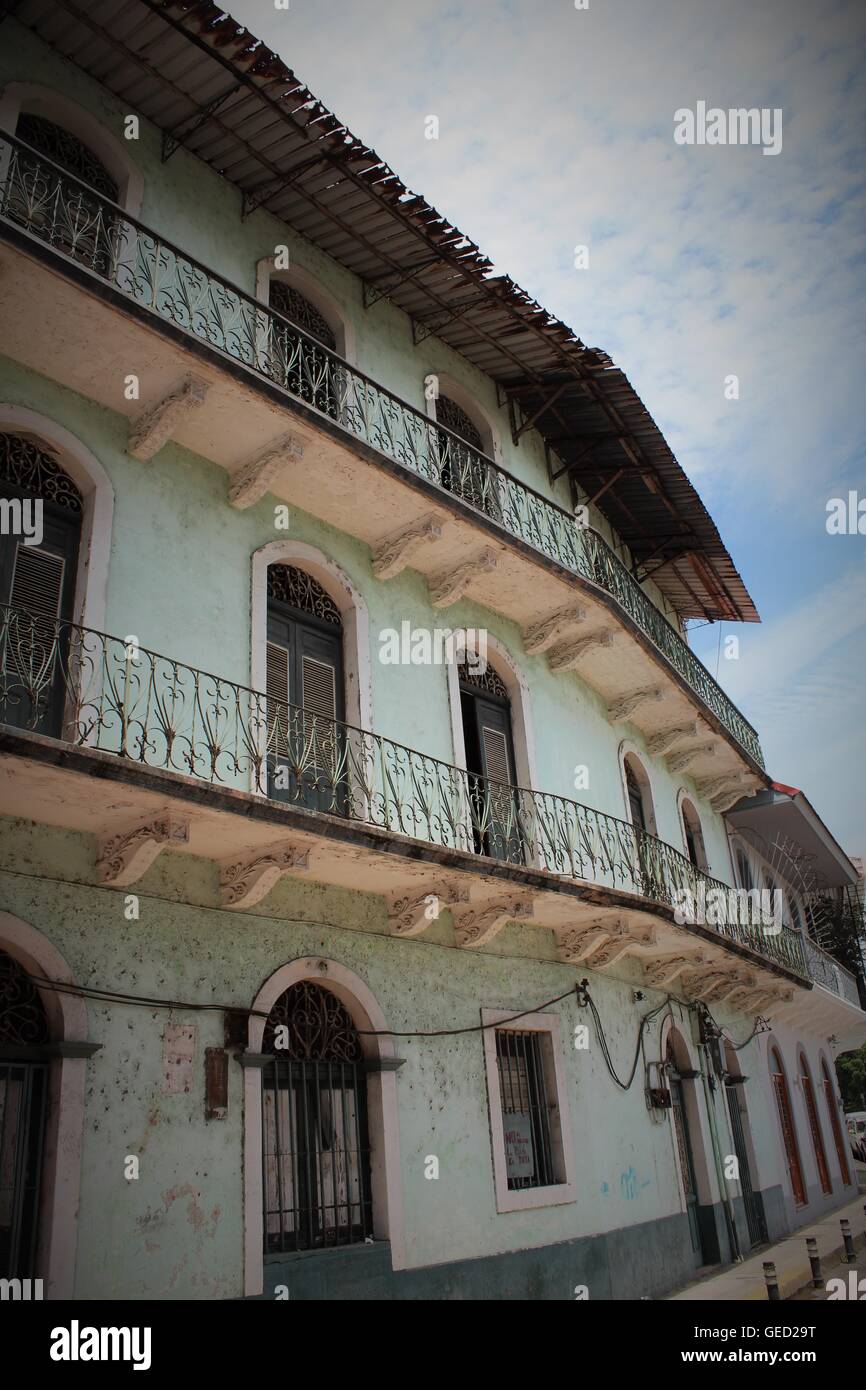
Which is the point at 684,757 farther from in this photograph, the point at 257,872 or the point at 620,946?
the point at 257,872

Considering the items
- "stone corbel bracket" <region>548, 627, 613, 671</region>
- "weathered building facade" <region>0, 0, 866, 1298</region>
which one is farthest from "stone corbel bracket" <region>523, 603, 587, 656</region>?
"stone corbel bracket" <region>548, 627, 613, 671</region>

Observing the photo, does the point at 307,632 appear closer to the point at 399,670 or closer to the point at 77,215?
the point at 399,670

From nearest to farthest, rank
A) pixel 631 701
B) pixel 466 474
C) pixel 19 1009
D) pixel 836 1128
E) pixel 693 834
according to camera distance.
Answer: pixel 19 1009 < pixel 466 474 < pixel 631 701 < pixel 693 834 < pixel 836 1128

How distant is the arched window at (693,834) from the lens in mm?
18719

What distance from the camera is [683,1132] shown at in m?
15.4

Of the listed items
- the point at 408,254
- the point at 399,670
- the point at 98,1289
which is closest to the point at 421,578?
the point at 399,670

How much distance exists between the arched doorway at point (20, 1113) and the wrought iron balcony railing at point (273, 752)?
1811 millimetres

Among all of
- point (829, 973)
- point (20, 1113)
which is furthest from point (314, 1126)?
point (829, 973)

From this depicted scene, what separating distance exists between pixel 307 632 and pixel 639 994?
7.20 meters

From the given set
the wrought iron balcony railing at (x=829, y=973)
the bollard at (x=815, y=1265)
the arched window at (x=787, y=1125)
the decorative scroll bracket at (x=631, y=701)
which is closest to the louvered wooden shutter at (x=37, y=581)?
the decorative scroll bracket at (x=631, y=701)

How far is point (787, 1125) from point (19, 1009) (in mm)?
17320

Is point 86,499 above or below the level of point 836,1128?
above

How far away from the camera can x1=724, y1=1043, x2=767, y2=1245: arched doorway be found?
17016 mm
